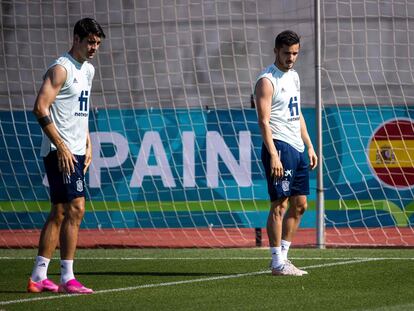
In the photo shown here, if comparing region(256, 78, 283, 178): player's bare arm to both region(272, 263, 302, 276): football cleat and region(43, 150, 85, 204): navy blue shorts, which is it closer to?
region(272, 263, 302, 276): football cleat

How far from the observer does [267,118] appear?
9492 millimetres

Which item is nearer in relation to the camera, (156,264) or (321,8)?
(156,264)

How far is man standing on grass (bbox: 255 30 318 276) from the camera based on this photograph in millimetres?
9445

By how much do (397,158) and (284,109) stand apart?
3.47 metres

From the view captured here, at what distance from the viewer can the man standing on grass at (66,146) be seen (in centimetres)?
839

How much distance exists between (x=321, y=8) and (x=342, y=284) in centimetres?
550

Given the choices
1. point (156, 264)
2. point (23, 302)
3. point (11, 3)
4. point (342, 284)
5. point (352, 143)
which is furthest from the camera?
point (11, 3)

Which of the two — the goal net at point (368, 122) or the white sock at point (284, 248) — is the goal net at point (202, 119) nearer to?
the goal net at point (368, 122)

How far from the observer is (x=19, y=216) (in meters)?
13.5

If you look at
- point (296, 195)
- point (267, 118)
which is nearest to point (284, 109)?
point (267, 118)

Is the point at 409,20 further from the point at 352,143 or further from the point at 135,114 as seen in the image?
the point at 135,114

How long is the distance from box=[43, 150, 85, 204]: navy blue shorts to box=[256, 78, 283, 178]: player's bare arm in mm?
1616

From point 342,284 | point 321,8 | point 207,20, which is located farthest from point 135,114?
point 342,284

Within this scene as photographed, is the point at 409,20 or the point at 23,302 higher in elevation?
the point at 409,20
